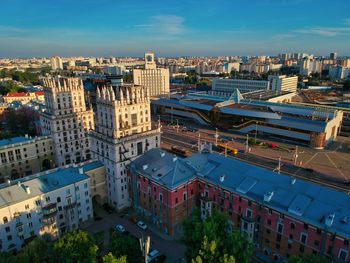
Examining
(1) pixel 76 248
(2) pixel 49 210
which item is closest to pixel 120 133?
(2) pixel 49 210

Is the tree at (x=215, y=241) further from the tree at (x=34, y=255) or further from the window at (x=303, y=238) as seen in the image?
the tree at (x=34, y=255)

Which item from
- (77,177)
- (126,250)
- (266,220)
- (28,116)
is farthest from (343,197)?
(28,116)

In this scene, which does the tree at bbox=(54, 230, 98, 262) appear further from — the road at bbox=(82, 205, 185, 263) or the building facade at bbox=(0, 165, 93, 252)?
the road at bbox=(82, 205, 185, 263)

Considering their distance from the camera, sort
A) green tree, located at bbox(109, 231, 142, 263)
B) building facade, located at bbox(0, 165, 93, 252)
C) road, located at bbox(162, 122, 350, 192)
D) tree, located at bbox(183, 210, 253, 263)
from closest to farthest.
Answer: tree, located at bbox(183, 210, 253, 263), green tree, located at bbox(109, 231, 142, 263), building facade, located at bbox(0, 165, 93, 252), road, located at bbox(162, 122, 350, 192)

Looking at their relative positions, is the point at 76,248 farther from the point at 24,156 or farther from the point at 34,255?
the point at 24,156

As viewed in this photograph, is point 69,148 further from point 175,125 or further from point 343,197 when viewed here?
point 343,197

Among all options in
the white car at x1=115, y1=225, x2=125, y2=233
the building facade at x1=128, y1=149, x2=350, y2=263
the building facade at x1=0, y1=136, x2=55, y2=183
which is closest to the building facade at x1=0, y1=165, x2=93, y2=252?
the white car at x1=115, y1=225, x2=125, y2=233
